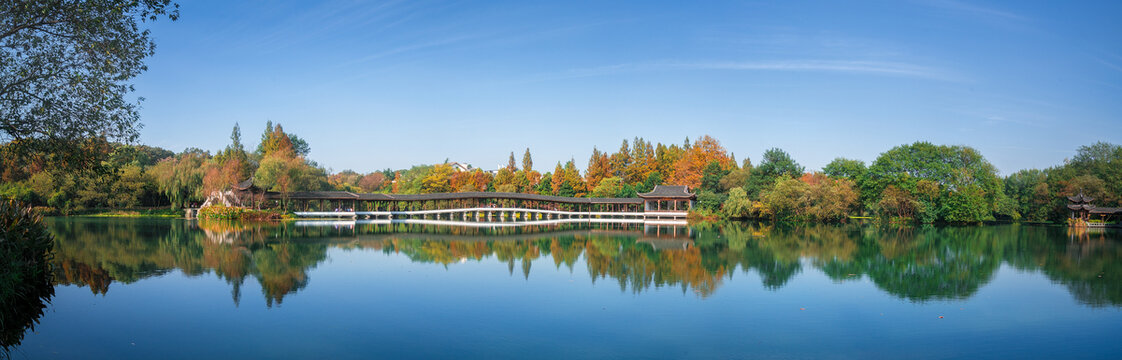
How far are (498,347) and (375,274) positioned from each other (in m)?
6.00

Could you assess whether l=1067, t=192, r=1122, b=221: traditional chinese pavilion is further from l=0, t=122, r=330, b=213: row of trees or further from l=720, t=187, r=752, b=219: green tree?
l=0, t=122, r=330, b=213: row of trees

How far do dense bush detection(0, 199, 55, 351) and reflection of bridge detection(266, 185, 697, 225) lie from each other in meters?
26.0

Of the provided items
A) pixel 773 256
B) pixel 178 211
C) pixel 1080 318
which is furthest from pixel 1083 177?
pixel 178 211

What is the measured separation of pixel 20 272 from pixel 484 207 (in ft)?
99.7

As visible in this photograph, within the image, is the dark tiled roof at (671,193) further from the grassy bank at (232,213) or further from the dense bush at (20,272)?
the dense bush at (20,272)

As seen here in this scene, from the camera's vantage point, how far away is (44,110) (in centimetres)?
823

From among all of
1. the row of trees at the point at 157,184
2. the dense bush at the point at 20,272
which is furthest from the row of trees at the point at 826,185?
the dense bush at the point at 20,272

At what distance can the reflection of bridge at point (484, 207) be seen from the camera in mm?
35353

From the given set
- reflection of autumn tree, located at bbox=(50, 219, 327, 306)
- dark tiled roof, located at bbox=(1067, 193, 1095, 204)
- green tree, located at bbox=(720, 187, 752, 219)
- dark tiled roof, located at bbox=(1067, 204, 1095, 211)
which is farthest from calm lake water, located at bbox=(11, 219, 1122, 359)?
dark tiled roof, located at bbox=(1067, 193, 1095, 204)

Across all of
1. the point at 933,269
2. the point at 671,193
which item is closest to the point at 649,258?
the point at 933,269

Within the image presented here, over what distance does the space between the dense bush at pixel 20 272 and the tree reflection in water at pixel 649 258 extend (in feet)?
2.73

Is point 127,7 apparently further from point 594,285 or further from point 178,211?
point 178,211

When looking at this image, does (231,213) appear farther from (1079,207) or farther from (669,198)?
(1079,207)

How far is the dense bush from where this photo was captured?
6826 mm
